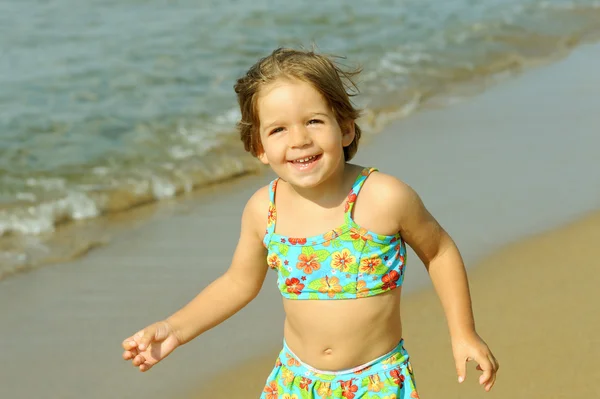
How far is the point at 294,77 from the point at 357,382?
0.86m

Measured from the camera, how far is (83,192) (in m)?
6.15

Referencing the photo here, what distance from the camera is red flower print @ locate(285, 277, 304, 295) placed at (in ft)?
9.23

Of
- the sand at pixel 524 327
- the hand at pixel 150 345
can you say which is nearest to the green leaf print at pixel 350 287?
the hand at pixel 150 345

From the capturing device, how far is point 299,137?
2715 mm

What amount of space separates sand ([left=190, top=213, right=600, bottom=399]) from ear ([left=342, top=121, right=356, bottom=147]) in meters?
1.14

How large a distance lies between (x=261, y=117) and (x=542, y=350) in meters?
1.62

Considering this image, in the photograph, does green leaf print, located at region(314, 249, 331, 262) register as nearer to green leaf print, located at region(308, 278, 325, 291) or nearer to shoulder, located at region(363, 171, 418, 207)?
green leaf print, located at region(308, 278, 325, 291)

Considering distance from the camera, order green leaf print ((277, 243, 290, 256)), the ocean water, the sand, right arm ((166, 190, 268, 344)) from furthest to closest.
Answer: the ocean water
the sand
right arm ((166, 190, 268, 344))
green leaf print ((277, 243, 290, 256))

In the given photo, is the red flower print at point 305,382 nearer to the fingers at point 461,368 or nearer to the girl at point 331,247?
the girl at point 331,247

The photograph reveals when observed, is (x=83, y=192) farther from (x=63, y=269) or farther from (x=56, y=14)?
(x=56, y=14)

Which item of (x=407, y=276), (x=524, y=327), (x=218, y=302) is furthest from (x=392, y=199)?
(x=407, y=276)

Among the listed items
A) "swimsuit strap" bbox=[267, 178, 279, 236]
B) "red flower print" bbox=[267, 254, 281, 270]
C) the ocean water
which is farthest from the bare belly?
the ocean water

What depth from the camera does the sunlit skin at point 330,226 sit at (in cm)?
274

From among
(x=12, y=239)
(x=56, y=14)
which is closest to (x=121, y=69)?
(x=56, y=14)
